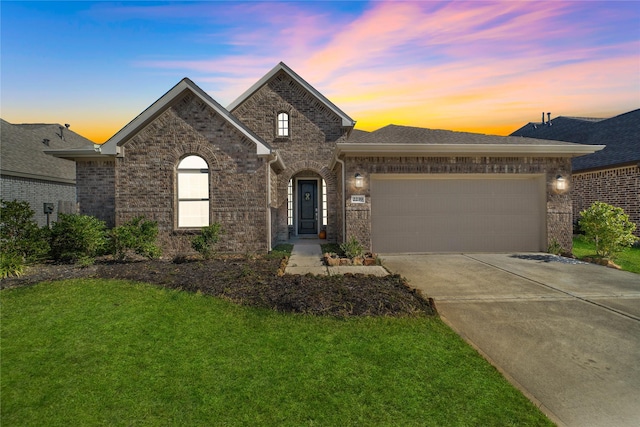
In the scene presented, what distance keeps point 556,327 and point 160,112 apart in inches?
428

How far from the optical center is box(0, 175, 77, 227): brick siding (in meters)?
14.2

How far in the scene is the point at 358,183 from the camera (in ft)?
31.7

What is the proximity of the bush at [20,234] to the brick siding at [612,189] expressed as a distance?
67.2 ft

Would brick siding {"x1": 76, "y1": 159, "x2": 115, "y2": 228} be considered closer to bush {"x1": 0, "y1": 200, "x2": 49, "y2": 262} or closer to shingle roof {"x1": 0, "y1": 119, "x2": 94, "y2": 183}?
bush {"x1": 0, "y1": 200, "x2": 49, "y2": 262}

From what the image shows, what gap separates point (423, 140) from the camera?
33.0 ft

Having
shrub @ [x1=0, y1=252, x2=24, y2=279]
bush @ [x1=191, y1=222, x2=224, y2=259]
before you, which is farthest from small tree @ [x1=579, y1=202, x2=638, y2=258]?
shrub @ [x1=0, y1=252, x2=24, y2=279]

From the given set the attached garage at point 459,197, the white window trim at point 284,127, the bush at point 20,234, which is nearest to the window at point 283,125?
the white window trim at point 284,127

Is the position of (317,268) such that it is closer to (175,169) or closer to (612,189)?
(175,169)

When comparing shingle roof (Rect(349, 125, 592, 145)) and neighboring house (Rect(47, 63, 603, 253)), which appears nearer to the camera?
neighboring house (Rect(47, 63, 603, 253))

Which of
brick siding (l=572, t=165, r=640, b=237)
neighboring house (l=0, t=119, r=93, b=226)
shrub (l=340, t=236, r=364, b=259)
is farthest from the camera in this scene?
neighboring house (l=0, t=119, r=93, b=226)

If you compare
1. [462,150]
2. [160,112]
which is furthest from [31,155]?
[462,150]

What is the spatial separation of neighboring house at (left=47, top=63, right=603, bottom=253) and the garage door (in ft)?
0.11

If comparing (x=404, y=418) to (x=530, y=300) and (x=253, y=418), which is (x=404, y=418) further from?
(x=530, y=300)

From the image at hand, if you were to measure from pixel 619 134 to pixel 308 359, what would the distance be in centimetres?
2064
